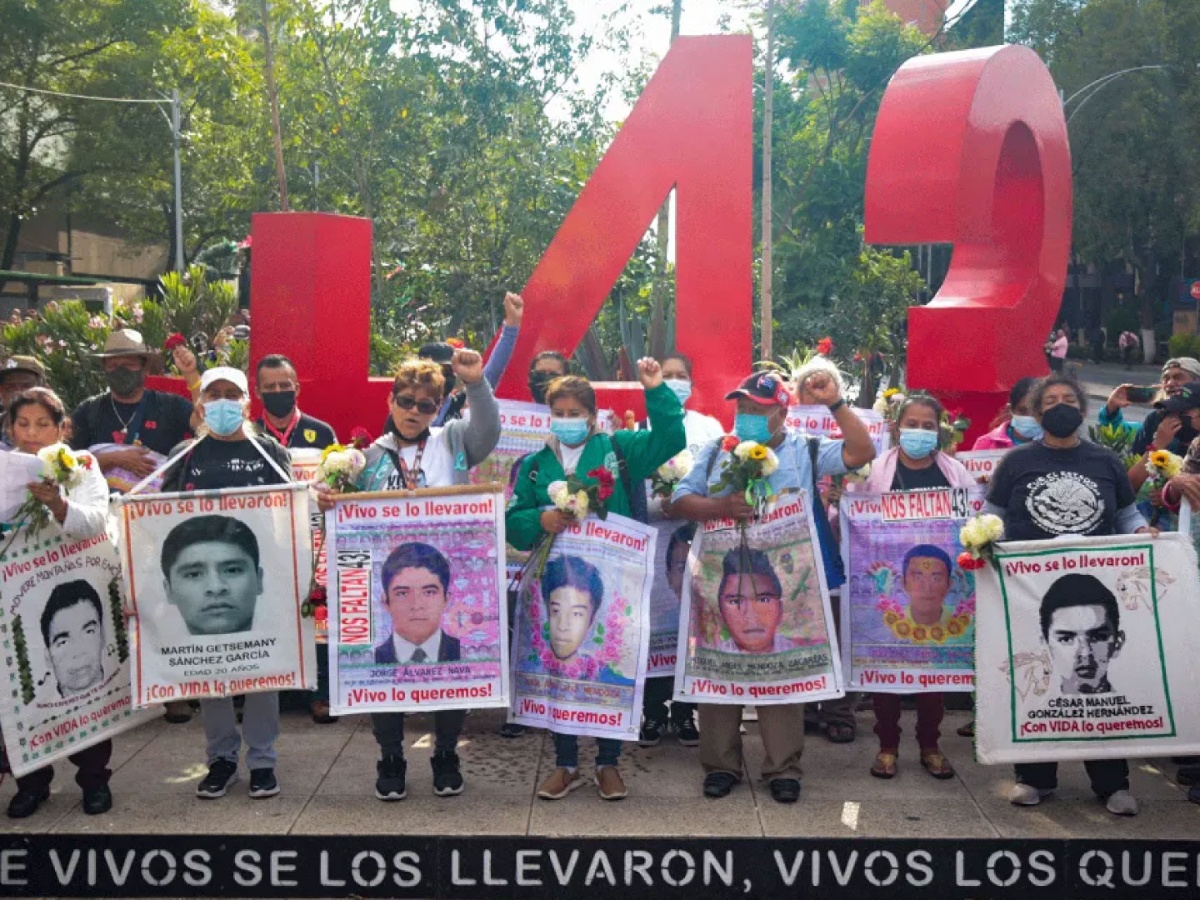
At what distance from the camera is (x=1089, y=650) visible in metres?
5.97

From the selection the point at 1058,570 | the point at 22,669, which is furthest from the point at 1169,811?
the point at 22,669

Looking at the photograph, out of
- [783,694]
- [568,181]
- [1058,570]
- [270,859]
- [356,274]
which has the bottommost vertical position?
[270,859]

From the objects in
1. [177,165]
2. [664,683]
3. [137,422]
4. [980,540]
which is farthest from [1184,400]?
[177,165]

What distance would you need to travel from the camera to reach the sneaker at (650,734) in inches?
274

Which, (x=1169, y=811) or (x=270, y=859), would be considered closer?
(x=270, y=859)

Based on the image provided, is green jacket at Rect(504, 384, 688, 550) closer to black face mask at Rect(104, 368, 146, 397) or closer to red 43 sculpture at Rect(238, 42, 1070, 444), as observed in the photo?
black face mask at Rect(104, 368, 146, 397)

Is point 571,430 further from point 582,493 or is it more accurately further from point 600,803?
point 600,803

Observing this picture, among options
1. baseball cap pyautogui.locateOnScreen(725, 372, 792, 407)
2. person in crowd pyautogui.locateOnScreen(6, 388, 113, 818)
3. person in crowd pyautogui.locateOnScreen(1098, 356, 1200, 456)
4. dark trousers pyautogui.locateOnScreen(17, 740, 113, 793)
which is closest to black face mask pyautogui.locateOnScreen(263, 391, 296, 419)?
person in crowd pyautogui.locateOnScreen(6, 388, 113, 818)

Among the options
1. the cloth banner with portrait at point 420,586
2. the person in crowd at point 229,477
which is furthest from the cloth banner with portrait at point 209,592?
the cloth banner with portrait at point 420,586

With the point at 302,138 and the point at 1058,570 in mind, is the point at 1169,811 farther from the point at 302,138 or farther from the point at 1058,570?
the point at 302,138

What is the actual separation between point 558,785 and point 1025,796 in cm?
196

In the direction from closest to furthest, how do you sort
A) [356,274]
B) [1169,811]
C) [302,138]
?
[1169,811], [356,274], [302,138]

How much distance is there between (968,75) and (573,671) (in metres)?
5.88

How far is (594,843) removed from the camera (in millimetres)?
5430
